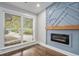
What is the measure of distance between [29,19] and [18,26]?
0.23 metres

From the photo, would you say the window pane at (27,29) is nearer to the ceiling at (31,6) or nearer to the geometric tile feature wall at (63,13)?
the ceiling at (31,6)

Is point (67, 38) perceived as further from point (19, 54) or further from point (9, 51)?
point (9, 51)

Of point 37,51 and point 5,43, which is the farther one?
point 37,51

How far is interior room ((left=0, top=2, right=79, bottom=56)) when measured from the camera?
1379 mm

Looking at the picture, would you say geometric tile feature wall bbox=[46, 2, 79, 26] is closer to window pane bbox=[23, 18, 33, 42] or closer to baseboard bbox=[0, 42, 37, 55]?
window pane bbox=[23, 18, 33, 42]

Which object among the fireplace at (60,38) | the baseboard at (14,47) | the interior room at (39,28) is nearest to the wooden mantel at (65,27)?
the interior room at (39,28)

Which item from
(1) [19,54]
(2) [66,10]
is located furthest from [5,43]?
(2) [66,10]

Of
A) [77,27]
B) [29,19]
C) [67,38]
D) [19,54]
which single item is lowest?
[19,54]

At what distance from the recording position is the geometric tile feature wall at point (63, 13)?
1.38m

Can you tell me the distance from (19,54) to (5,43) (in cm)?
30

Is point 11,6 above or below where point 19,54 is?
above

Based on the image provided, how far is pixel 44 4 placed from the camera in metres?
1.48

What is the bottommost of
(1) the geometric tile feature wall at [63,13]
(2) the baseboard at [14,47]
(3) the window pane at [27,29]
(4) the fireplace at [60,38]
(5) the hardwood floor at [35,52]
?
(5) the hardwood floor at [35,52]

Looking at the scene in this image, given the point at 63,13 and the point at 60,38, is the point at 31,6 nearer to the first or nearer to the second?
the point at 63,13
